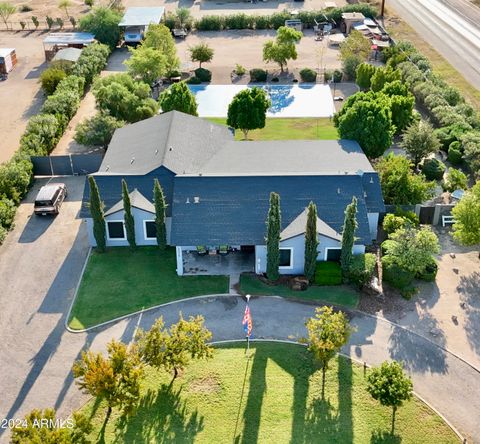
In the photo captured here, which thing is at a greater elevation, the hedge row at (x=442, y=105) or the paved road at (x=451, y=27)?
the hedge row at (x=442, y=105)

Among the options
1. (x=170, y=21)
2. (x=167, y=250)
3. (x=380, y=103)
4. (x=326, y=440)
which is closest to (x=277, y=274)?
(x=167, y=250)

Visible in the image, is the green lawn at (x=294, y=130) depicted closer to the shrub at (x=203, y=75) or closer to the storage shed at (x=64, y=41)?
the shrub at (x=203, y=75)

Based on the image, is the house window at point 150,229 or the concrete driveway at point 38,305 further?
the house window at point 150,229

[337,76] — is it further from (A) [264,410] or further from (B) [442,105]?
(A) [264,410]

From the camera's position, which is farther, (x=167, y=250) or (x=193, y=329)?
(x=167, y=250)

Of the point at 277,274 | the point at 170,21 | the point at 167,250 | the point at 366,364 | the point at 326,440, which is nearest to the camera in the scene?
the point at 326,440

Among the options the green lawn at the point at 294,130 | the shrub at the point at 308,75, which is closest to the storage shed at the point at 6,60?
the green lawn at the point at 294,130

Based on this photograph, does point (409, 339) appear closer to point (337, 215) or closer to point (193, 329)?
point (337, 215)
